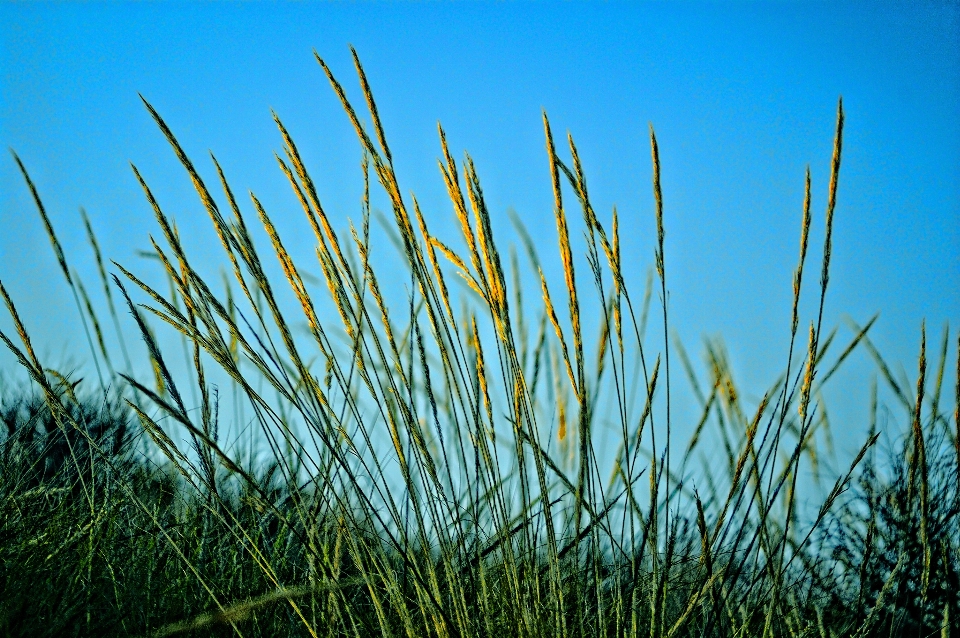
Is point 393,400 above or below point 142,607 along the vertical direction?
above

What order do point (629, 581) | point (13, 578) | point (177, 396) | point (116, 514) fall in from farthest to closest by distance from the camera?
1. point (116, 514)
2. point (629, 581)
3. point (13, 578)
4. point (177, 396)

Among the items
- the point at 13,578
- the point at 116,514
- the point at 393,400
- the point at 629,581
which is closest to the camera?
the point at 393,400

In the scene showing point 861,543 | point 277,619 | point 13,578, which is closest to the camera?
point 13,578

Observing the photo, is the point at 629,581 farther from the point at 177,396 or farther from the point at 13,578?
the point at 13,578

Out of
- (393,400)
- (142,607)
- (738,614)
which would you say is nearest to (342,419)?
(393,400)

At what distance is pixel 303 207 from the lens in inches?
48.6

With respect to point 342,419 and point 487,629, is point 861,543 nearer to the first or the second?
point 487,629

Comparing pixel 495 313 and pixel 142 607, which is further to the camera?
pixel 142 607

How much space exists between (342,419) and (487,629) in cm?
47

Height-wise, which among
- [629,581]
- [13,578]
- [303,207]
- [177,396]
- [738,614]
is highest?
[303,207]

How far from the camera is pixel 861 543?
88.0 inches

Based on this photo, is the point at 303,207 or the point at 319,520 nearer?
the point at 303,207

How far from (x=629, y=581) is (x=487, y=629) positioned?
21.0 inches

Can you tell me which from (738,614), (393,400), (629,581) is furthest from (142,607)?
(738,614)
